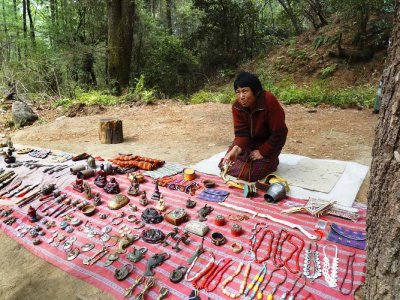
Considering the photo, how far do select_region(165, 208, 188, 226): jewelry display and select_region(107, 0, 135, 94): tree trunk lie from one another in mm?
8317

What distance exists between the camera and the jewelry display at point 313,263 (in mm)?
2180

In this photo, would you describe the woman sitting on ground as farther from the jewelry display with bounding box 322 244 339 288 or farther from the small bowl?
the small bowl

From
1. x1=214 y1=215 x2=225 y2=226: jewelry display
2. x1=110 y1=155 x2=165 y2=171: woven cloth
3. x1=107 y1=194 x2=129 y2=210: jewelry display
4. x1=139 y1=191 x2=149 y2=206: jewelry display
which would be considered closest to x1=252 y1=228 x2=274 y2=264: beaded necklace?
x1=214 y1=215 x2=225 y2=226: jewelry display

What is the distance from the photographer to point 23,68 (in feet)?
38.4

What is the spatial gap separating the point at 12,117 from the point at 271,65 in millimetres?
10105

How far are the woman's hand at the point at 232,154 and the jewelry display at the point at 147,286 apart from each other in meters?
1.84

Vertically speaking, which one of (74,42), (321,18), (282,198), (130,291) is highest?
(321,18)

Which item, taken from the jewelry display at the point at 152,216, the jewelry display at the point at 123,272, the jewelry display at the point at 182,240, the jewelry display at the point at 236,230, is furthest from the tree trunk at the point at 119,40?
the jewelry display at the point at 123,272

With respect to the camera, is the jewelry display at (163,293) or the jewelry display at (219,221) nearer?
the jewelry display at (163,293)

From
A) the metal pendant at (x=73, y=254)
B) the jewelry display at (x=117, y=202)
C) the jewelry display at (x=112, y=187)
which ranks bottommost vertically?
the metal pendant at (x=73, y=254)

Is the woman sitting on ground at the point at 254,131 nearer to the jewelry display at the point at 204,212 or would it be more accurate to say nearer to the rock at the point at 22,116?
the jewelry display at the point at 204,212

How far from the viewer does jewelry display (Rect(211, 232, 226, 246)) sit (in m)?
2.58

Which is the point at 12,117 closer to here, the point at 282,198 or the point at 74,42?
the point at 74,42

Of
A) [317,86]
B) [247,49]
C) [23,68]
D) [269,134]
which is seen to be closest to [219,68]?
[247,49]
